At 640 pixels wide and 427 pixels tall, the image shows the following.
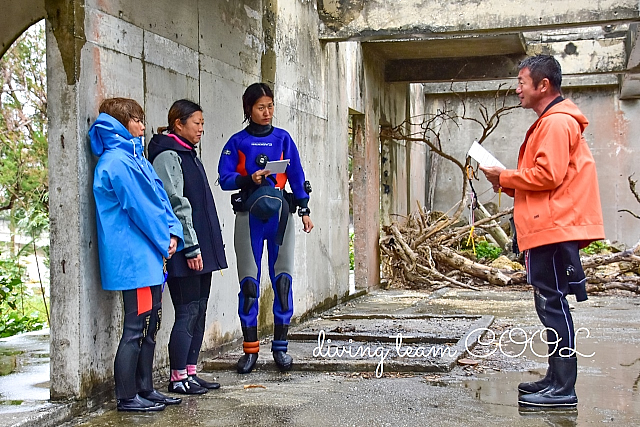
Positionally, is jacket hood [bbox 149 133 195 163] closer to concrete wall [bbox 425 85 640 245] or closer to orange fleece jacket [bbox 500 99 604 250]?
orange fleece jacket [bbox 500 99 604 250]

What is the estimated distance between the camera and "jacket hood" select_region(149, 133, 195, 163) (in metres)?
4.72

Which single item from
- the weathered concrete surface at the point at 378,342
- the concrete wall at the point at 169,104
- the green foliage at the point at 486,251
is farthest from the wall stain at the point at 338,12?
the green foliage at the point at 486,251

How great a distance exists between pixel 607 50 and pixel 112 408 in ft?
39.1

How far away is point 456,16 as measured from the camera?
8.62 meters

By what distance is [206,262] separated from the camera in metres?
4.76

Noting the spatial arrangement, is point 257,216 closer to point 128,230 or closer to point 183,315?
point 183,315

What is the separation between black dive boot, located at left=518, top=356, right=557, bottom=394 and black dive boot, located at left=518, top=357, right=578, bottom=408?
38 millimetres

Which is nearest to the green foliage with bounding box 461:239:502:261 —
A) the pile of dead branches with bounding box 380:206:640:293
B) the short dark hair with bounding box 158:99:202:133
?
the pile of dead branches with bounding box 380:206:640:293

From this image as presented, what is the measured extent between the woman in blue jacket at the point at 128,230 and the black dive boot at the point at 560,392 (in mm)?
2064

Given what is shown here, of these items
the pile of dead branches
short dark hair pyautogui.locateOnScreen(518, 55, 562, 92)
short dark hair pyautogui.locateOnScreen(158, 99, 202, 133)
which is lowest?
the pile of dead branches

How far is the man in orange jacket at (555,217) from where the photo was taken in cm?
421

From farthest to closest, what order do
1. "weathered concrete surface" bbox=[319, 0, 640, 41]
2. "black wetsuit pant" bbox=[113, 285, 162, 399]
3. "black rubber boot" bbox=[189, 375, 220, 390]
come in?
"weathered concrete surface" bbox=[319, 0, 640, 41], "black rubber boot" bbox=[189, 375, 220, 390], "black wetsuit pant" bbox=[113, 285, 162, 399]

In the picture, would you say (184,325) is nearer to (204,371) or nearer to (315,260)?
(204,371)

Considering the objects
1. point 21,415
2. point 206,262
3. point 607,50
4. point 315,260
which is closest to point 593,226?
point 206,262
